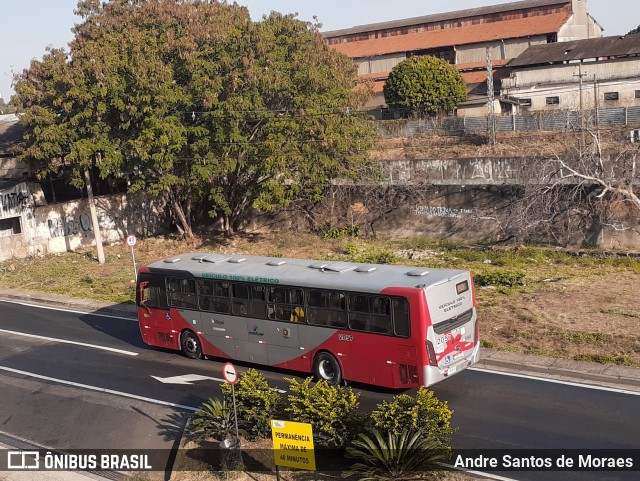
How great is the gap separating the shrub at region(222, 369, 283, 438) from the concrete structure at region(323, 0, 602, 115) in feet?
148

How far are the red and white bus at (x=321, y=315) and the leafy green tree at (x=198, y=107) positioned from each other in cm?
1439

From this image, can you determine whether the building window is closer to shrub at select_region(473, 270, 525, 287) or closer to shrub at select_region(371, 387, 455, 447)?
shrub at select_region(473, 270, 525, 287)

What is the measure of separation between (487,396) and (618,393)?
2.73m

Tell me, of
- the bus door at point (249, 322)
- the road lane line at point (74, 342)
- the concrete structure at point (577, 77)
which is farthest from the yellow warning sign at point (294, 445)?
the concrete structure at point (577, 77)

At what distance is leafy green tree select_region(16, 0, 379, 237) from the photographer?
110 ft

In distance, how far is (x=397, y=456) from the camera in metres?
11.9

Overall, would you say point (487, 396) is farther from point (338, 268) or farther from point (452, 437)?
point (338, 268)

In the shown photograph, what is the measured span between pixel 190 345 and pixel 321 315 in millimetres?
5091

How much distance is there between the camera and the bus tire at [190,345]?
20.4 m

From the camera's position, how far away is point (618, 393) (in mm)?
15992

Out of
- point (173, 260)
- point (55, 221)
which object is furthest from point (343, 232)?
point (173, 260)

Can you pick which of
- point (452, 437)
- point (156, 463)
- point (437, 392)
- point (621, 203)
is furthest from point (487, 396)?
point (621, 203)

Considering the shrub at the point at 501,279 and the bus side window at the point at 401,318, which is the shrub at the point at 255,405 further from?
the shrub at the point at 501,279

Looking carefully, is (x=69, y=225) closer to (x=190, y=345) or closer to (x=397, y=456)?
(x=190, y=345)
